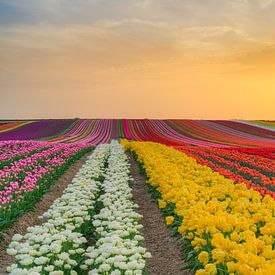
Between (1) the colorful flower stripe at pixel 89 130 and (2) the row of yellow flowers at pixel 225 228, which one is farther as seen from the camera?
(1) the colorful flower stripe at pixel 89 130

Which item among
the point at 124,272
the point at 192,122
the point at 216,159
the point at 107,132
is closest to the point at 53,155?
the point at 216,159

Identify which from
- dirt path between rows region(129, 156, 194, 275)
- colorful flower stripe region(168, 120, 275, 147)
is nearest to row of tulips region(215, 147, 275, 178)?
dirt path between rows region(129, 156, 194, 275)

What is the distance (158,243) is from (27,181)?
532cm

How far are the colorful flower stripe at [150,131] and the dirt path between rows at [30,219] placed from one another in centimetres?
3482

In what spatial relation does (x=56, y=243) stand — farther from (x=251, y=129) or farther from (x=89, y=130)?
(x=251, y=129)

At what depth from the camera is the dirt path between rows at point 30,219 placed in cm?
969

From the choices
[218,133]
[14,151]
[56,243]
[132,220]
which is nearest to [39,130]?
[218,133]

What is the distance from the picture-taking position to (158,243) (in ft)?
35.2

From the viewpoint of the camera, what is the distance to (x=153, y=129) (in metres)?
65.1

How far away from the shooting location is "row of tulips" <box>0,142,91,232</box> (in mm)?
11711

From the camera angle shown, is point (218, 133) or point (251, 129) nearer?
point (218, 133)

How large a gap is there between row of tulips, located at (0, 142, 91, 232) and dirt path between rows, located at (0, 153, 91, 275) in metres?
0.18

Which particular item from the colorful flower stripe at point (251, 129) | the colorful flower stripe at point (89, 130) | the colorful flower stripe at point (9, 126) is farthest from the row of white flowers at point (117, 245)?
the colorful flower stripe at point (9, 126)

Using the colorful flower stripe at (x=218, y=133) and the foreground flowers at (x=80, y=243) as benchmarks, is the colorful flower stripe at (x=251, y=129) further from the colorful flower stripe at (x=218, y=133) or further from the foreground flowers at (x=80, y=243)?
the foreground flowers at (x=80, y=243)
